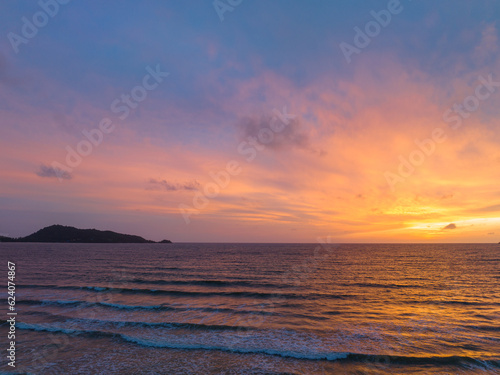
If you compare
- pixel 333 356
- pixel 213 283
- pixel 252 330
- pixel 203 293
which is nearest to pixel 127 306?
pixel 203 293

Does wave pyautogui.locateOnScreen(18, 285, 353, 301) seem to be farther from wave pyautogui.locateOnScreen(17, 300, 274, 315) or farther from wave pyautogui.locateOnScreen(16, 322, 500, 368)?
wave pyautogui.locateOnScreen(16, 322, 500, 368)

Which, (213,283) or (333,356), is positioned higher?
(333,356)

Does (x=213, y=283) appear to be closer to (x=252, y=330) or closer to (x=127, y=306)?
(x=127, y=306)

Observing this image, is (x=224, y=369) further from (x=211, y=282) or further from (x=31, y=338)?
(x=211, y=282)

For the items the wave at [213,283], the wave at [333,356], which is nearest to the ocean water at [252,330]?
the wave at [333,356]

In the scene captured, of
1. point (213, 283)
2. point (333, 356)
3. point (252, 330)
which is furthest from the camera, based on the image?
point (213, 283)

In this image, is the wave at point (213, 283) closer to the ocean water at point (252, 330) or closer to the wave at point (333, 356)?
the ocean water at point (252, 330)

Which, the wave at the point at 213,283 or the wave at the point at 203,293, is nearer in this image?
the wave at the point at 203,293

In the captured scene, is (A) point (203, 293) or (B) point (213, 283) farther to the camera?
(B) point (213, 283)

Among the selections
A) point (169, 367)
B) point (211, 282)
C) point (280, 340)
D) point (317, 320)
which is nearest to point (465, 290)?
point (317, 320)

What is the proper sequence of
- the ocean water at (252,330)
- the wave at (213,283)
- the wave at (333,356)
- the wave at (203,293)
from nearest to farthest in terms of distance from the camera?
1. the ocean water at (252,330)
2. the wave at (333,356)
3. the wave at (203,293)
4. the wave at (213,283)

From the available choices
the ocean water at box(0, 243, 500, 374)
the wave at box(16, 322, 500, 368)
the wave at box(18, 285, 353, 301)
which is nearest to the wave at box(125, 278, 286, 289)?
the ocean water at box(0, 243, 500, 374)

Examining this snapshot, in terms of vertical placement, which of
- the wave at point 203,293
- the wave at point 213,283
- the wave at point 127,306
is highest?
the wave at point 127,306

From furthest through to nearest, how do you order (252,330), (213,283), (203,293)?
(213,283) < (203,293) < (252,330)
